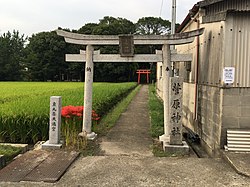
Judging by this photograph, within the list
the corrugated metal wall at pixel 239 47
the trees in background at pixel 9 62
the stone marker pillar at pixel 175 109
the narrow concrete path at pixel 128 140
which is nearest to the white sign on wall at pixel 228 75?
the corrugated metal wall at pixel 239 47

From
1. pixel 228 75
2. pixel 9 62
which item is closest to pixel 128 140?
pixel 228 75

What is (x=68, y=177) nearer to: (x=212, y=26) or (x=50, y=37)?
(x=212, y=26)

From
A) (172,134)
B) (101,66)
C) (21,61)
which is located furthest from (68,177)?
(21,61)

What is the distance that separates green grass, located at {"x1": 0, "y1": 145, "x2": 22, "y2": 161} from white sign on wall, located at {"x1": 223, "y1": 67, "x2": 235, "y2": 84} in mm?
4720

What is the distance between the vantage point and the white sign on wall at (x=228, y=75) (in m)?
6.07

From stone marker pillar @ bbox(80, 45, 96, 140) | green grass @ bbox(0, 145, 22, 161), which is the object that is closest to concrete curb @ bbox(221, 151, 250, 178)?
stone marker pillar @ bbox(80, 45, 96, 140)

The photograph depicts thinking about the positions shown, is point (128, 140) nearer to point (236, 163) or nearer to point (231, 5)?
point (236, 163)

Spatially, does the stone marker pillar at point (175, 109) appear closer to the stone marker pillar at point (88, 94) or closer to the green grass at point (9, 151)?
the stone marker pillar at point (88, 94)

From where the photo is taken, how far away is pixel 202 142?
796 cm

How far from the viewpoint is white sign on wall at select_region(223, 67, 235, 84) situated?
19.9 feet

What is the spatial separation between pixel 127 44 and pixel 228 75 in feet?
8.55

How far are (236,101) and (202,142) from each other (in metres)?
2.24

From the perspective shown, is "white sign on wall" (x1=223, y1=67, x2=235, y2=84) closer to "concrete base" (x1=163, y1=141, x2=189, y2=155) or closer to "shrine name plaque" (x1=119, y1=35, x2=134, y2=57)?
"concrete base" (x1=163, y1=141, x2=189, y2=155)

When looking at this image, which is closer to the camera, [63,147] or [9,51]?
[63,147]
